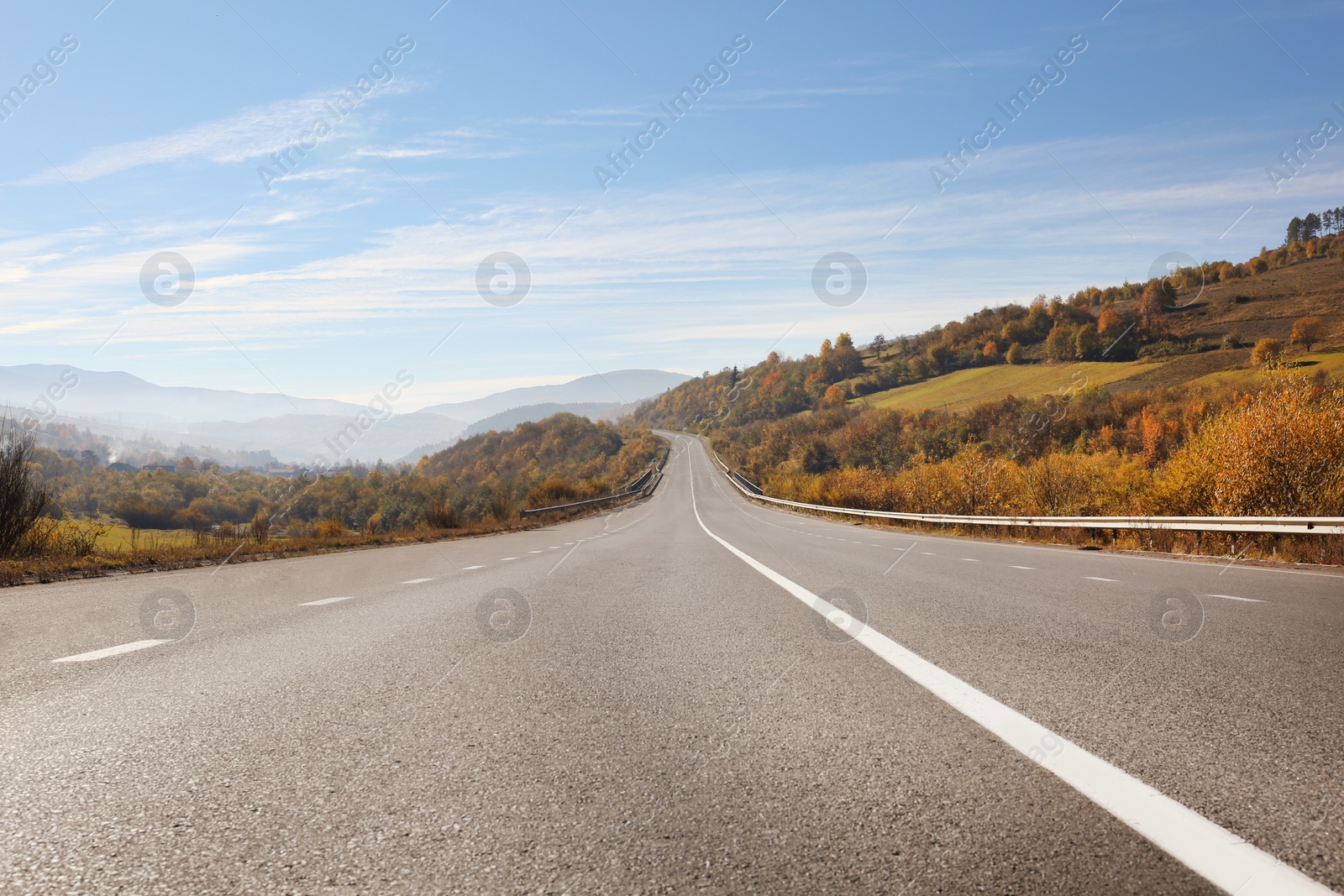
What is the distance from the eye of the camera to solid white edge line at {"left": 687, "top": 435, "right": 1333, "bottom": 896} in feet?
6.75

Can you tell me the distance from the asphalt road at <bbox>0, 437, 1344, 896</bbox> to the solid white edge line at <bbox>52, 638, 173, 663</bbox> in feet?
0.14

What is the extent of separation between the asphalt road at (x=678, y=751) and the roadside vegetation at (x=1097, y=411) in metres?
8.13

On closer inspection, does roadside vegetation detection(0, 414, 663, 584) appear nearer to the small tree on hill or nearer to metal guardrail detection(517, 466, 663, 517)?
the small tree on hill

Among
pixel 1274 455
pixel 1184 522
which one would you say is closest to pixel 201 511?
pixel 1184 522

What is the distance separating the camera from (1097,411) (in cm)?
7769

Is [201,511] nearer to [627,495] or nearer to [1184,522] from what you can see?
[1184,522]

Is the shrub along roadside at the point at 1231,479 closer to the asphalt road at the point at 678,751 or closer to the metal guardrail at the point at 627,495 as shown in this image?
the asphalt road at the point at 678,751

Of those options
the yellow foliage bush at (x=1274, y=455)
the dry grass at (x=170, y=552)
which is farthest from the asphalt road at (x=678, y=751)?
the yellow foliage bush at (x=1274, y=455)

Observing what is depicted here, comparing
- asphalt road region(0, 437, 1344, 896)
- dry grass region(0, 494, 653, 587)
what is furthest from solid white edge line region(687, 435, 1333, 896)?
dry grass region(0, 494, 653, 587)

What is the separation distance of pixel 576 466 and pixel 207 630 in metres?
86.5

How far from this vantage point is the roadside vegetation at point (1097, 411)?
14.3 meters

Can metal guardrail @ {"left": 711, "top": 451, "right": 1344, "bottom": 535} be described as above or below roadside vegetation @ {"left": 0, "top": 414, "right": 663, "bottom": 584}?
below

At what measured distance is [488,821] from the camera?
2561mm

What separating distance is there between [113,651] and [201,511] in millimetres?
23278
